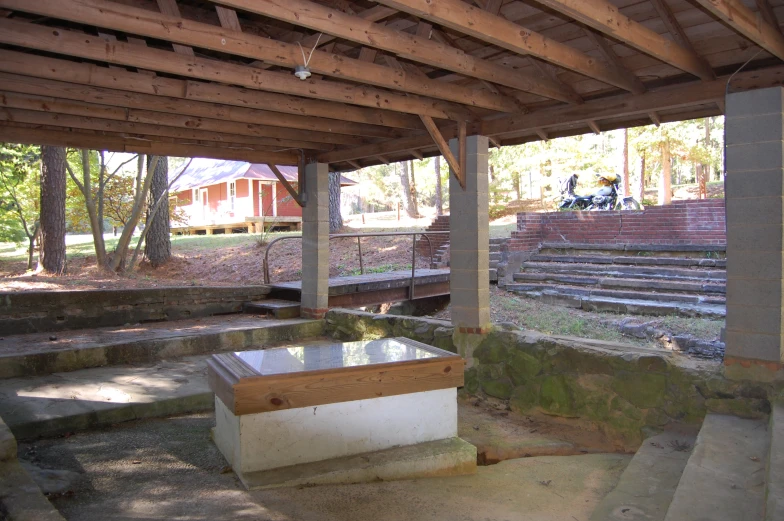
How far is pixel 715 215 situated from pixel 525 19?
31.1 ft


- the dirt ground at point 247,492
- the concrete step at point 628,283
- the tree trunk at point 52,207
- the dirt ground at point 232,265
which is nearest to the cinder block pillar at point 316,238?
the dirt ground at point 232,265

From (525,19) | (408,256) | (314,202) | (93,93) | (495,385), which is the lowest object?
(495,385)

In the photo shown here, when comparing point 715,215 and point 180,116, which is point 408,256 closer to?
point 715,215

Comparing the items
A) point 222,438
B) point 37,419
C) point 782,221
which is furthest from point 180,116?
point 782,221

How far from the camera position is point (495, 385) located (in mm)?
6391

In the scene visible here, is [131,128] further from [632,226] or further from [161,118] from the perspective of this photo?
[632,226]

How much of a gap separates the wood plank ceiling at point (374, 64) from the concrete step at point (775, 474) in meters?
2.59

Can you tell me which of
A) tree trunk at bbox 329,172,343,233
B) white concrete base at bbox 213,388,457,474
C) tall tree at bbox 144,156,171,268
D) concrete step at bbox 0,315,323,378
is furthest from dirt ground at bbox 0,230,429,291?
white concrete base at bbox 213,388,457,474

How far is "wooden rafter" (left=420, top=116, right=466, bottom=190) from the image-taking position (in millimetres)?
6355

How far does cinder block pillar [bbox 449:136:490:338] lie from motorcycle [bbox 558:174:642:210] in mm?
12062

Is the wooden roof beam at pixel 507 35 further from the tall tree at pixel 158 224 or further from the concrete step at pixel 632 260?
the tall tree at pixel 158 224

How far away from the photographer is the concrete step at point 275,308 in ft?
30.5

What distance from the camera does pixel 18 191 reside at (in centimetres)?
1606

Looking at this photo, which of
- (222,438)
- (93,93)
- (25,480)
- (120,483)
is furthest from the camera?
(93,93)
